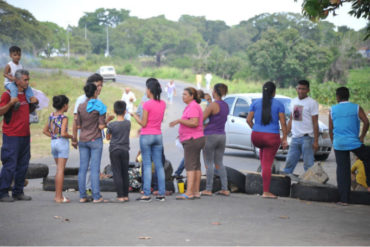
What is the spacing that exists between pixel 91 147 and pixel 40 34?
193 ft

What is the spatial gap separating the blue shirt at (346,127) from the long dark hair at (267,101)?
3.37 feet

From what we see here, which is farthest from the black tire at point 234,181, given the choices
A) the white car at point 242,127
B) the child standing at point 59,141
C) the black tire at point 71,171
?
the white car at point 242,127

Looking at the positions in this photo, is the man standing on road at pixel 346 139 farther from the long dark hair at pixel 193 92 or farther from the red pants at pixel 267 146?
the long dark hair at pixel 193 92

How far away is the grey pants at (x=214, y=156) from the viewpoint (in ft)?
30.6

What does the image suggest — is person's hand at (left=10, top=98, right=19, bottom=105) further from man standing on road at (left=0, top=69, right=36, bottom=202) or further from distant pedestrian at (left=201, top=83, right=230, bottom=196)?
distant pedestrian at (left=201, top=83, right=230, bottom=196)

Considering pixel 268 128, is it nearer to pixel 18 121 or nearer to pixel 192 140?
pixel 192 140

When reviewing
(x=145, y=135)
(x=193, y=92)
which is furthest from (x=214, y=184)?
(x=145, y=135)

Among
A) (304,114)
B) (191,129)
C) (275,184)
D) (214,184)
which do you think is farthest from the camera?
(304,114)

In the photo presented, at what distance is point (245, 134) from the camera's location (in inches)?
620

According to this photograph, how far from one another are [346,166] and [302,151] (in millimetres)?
2037

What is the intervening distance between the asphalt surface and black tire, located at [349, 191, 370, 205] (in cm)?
21

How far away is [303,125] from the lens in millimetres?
10633

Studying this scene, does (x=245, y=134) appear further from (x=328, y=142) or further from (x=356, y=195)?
(x=356, y=195)

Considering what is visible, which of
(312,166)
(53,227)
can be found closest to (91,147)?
(53,227)
